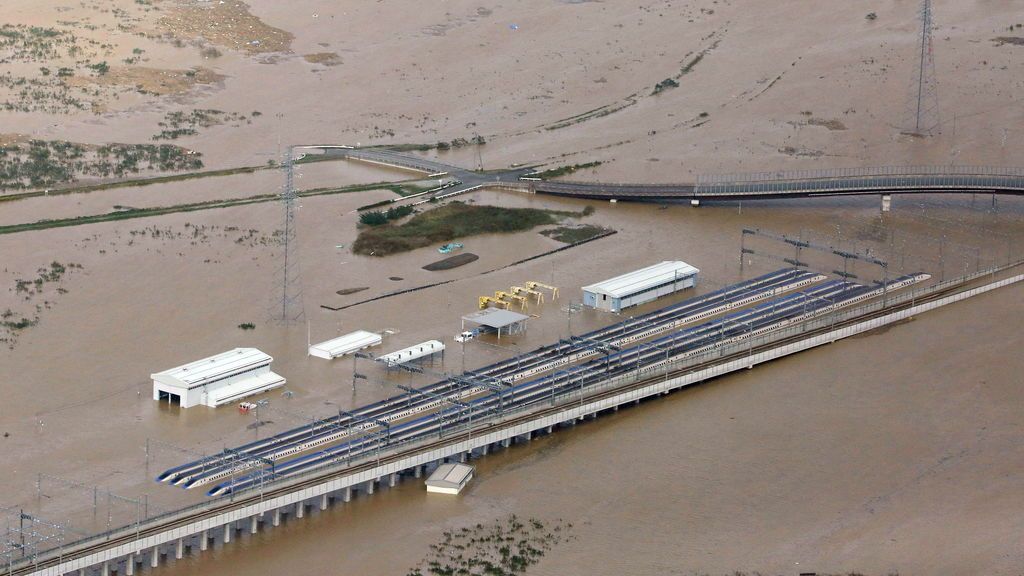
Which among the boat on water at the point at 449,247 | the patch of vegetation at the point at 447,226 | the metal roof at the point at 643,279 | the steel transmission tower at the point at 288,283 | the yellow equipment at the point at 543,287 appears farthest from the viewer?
the patch of vegetation at the point at 447,226

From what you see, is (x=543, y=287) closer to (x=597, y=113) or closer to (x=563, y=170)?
(x=563, y=170)

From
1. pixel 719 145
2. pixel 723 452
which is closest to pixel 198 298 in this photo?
pixel 723 452

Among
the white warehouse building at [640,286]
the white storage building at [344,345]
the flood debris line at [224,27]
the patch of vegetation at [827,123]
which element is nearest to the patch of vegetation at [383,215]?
the white warehouse building at [640,286]

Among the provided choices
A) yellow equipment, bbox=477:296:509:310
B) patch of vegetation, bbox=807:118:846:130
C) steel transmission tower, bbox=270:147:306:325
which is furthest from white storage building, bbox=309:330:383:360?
patch of vegetation, bbox=807:118:846:130

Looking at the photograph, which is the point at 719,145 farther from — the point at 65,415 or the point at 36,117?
the point at 65,415

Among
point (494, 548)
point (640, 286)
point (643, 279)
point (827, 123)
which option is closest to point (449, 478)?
point (494, 548)

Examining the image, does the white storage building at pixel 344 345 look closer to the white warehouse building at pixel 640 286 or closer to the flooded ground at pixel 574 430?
the flooded ground at pixel 574 430
